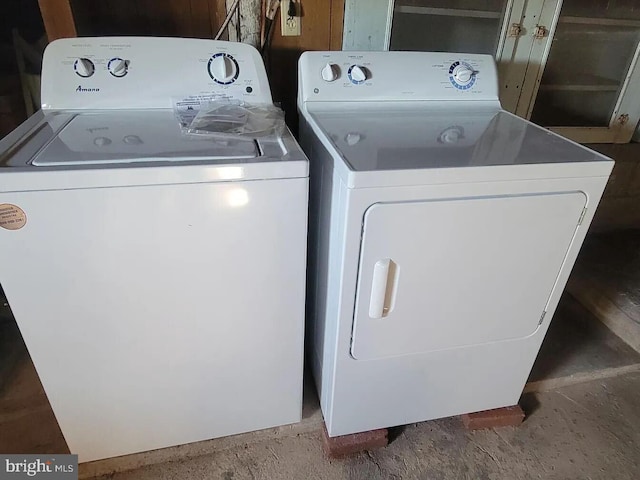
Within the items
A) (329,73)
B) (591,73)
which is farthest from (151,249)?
(591,73)

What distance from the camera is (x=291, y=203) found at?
1.04 m

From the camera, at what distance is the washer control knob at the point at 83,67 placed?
130cm

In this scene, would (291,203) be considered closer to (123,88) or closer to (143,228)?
(143,228)

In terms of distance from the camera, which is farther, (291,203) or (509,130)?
(509,130)

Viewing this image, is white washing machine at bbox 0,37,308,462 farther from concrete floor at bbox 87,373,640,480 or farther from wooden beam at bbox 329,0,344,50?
wooden beam at bbox 329,0,344,50

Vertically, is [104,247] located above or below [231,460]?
above

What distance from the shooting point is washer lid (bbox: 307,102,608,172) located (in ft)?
3.41

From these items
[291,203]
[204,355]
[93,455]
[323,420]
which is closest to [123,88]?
[291,203]

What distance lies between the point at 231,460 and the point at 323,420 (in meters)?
0.31

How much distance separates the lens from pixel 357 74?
1409mm

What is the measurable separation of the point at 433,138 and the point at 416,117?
0.70 ft

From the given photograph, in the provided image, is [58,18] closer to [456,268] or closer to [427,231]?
[427,231]

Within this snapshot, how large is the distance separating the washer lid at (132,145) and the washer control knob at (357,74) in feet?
1.57

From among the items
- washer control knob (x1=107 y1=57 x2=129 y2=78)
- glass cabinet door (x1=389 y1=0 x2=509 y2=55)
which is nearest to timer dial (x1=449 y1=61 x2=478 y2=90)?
glass cabinet door (x1=389 y1=0 x2=509 y2=55)
